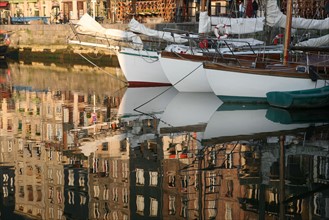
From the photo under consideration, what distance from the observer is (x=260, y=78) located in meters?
30.7

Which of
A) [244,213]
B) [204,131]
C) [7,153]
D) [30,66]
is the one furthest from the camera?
[30,66]

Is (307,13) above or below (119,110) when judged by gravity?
above

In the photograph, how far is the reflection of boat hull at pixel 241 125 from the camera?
22852mm

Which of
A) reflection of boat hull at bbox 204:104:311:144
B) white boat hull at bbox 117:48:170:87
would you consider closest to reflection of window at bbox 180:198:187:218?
reflection of boat hull at bbox 204:104:311:144

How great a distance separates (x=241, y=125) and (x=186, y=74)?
10870 mm

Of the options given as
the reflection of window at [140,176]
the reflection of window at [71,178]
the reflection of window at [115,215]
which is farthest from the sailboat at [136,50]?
the reflection of window at [115,215]

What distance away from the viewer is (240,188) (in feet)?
52.5

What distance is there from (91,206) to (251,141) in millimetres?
8158

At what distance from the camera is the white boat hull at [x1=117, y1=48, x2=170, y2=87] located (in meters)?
39.9

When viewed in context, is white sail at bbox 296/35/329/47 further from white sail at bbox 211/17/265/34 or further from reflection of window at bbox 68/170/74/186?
reflection of window at bbox 68/170/74/186

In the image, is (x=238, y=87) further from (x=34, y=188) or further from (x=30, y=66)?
(x=30, y=66)

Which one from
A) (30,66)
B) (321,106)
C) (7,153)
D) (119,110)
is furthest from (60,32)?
A: (7,153)

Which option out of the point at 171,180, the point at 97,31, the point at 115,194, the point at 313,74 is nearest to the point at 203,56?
the point at 313,74

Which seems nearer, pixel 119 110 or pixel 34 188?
pixel 34 188
